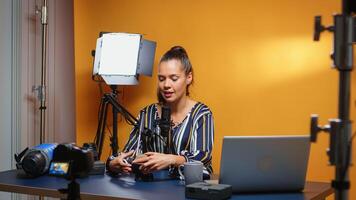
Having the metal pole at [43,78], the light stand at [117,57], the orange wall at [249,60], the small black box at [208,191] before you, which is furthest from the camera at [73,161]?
the metal pole at [43,78]

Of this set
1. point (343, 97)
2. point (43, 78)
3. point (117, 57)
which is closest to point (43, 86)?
point (43, 78)

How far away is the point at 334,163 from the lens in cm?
103

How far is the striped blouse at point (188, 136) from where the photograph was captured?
7.18 ft

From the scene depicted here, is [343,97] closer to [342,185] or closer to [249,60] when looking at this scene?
[342,185]

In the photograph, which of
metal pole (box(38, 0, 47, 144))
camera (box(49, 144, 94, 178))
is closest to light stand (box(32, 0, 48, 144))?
metal pole (box(38, 0, 47, 144))

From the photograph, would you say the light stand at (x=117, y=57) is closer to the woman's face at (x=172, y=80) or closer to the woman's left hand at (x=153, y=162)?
the woman's face at (x=172, y=80)

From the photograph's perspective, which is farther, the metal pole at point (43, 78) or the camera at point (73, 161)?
the metal pole at point (43, 78)

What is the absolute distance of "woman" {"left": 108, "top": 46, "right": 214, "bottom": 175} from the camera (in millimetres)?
2117

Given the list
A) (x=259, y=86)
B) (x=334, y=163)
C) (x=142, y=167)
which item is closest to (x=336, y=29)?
(x=334, y=163)

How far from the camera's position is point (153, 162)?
189cm

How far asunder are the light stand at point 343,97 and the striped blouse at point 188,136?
3.65ft

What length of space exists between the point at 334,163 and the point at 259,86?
5.55 feet

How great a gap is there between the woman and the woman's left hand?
0.10 metres

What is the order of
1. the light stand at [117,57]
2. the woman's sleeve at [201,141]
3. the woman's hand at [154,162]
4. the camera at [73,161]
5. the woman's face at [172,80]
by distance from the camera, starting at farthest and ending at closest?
1. the light stand at [117,57]
2. the woman's face at [172,80]
3. the woman's sleeve at [201,141]
4. the woman's hand at [154,162]
5. the camera at [73,161]
